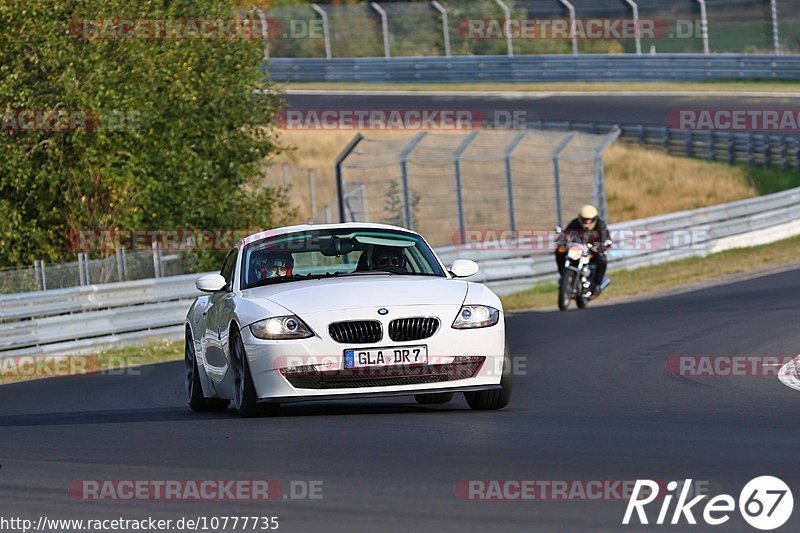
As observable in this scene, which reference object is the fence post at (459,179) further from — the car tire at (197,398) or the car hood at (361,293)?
the car hood at (361,293)

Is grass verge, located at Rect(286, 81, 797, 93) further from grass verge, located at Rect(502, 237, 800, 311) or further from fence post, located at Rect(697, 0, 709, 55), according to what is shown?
grass verge, located at Rect(502, 237, 800, 311)

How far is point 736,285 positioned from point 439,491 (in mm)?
18722

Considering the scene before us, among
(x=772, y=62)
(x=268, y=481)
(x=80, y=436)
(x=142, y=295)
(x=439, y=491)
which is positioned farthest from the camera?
(x=772, y=62)

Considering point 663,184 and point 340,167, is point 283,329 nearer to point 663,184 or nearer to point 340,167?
point 340,167

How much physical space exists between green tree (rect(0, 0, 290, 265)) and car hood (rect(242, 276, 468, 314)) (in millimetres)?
13997

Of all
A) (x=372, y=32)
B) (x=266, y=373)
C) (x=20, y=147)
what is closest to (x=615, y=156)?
(x=372, y=32)

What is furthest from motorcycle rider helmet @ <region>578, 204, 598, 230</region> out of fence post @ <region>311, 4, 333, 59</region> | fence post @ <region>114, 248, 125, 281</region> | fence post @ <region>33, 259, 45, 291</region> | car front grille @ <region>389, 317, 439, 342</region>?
fence post @ <region>311, 4, 333, 59</region>

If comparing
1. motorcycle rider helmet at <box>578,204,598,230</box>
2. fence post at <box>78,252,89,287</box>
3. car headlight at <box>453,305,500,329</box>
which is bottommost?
motorcycle rider helmet at <box>578,204,598,230</box>

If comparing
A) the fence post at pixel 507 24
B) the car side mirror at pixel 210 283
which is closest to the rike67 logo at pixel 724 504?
the car side mirror at pixel 210 283

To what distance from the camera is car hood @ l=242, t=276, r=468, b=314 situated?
1003 cm

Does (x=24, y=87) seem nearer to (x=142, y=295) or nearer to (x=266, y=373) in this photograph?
(x=142, y=295)

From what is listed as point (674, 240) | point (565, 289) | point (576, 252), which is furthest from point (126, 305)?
point (674, 240)

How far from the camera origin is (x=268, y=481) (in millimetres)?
7305

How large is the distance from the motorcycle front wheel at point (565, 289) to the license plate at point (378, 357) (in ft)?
43.1
